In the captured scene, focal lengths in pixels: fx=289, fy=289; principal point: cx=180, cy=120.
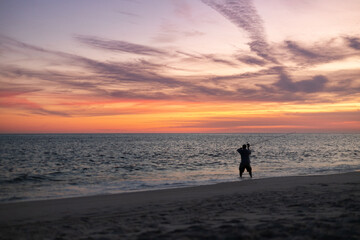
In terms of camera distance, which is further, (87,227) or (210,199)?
(210,199)

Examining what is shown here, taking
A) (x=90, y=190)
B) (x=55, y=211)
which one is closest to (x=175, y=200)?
(x=55, y=211)

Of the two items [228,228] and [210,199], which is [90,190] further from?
[228,228]

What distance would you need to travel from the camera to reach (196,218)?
23.9 feet

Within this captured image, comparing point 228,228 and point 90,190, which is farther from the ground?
point 228,228

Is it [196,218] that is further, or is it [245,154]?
[245,154]

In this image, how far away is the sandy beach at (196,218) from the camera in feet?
19.3

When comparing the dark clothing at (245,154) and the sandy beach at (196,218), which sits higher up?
the dark clothing at (245,154)

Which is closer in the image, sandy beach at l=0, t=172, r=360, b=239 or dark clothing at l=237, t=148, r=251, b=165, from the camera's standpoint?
sandy beach at l=0, t=172, r=360, b=239

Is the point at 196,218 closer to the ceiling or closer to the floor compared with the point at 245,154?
closer to the floor

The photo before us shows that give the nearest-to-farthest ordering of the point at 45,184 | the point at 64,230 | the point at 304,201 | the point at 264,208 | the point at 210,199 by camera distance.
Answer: the point at 64,230 < the point at 264,208 < the point at 304,201 < the point at 210,199 < the point at 45,184

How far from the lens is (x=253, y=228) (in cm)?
608

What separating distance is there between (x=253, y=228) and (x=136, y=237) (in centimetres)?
244

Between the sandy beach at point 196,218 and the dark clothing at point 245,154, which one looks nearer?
the sandy beach at point 196,218

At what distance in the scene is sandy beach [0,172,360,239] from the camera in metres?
5.89
